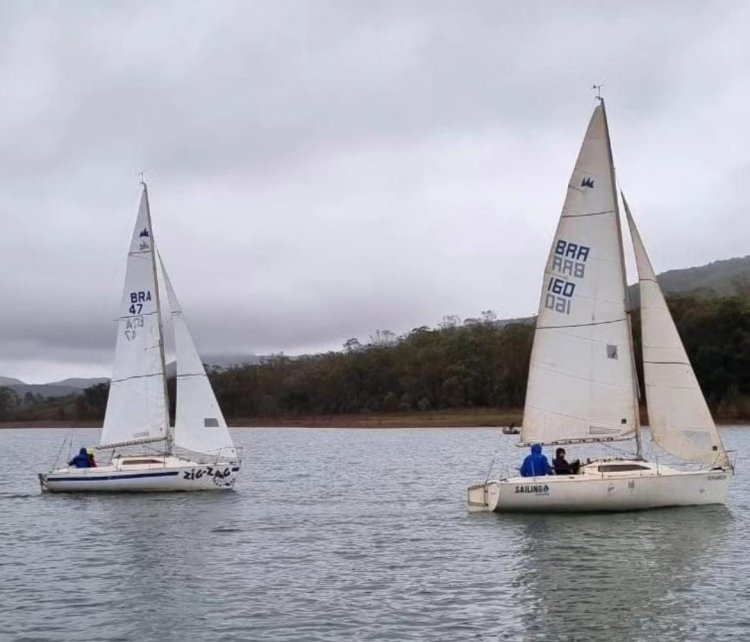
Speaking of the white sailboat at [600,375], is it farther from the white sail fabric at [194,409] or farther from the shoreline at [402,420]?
the shoreline at [402,420]

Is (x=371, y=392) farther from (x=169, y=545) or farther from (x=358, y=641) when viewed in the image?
(x=358, y=641)

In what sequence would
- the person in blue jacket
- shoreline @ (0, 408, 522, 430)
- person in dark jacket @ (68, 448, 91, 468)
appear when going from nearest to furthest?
the person in blue jacket → person in dark jacket @ (68, 448, 91, 468) → shoreline @ (0, 408, 522, 430)

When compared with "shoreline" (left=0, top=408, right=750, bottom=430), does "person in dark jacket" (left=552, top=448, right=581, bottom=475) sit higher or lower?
lower

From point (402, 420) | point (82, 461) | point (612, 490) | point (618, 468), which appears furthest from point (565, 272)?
point (402, 420)

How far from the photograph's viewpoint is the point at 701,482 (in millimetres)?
30938

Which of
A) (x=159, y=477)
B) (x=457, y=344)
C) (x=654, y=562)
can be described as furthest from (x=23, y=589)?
(x=457, y=344)

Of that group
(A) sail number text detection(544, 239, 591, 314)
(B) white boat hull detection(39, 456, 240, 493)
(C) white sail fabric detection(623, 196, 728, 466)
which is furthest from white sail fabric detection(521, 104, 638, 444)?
(B) white boat hull detection(39, 456, 240, 493)

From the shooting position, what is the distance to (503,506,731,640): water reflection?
18375 millimetres

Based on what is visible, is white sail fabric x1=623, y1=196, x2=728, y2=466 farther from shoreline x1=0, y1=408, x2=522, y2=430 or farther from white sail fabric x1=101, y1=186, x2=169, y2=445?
shoreline x1=0, y1=408, x2=522, y2=430

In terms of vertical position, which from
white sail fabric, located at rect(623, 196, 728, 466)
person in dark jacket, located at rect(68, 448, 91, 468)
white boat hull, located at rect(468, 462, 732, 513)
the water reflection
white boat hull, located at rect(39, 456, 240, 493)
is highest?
white sail fabric, located at rect(623, 196, 728, 466)

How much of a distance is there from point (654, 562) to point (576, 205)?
40.2 feet

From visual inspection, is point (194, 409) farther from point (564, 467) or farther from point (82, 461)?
point (564, 467)

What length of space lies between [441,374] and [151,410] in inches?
4209

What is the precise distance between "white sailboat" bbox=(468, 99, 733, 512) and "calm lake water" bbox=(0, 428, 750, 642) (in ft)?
2.98
